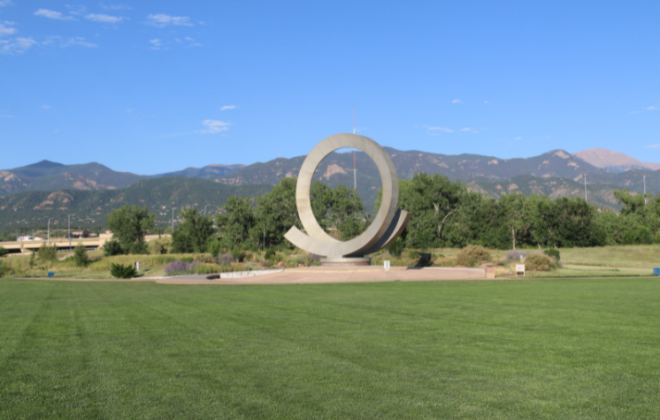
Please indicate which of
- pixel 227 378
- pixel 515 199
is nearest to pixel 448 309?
pixel 227 378

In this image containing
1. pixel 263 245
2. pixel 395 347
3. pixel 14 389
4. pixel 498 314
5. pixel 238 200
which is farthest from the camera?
pixel 238 200

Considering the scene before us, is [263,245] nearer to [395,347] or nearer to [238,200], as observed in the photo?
[238,200]

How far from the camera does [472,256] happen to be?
39.8m

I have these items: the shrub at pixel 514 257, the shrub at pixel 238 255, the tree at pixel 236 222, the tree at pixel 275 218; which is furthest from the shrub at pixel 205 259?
the shrub at pixel 514 257

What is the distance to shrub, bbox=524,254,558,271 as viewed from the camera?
34219mm

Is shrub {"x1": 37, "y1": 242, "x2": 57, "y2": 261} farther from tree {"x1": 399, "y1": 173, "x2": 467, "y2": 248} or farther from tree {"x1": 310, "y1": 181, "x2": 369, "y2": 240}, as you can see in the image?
tree {"x1": 399, "y1": 173, "x2": 467, "y2": 248}

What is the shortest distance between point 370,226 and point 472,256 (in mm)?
8824

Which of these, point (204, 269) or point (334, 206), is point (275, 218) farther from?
point (204, 269)

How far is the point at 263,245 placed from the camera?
68.1 m

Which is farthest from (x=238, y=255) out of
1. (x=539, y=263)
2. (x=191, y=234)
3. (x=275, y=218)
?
(x=539, y=263)

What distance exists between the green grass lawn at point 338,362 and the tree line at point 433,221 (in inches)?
1888

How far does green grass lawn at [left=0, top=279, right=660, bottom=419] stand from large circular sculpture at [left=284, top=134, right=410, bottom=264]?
19.9 metres

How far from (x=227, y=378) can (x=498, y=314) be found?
8091 mm

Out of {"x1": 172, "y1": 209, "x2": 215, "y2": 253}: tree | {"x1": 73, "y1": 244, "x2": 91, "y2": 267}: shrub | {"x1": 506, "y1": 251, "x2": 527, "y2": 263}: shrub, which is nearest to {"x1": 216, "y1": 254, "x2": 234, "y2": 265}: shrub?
{"x1": 73, "y1": 244, "x2": 91, "y2": 267}: shrub
